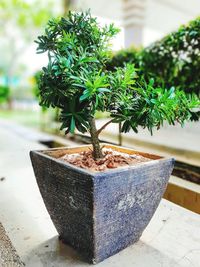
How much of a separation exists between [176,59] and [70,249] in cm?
219

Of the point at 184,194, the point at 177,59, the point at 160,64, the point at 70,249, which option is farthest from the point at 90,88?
the point at 160,64

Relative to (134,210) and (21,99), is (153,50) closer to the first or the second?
(134,210)

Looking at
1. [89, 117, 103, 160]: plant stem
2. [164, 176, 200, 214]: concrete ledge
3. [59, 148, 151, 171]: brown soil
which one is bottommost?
[164, 176, 200, 214]: concrete ledge

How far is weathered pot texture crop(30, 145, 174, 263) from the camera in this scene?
1135 mm

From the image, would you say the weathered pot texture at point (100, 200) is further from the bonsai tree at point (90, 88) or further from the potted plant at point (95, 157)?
the bonsai tree at point (90, 88)

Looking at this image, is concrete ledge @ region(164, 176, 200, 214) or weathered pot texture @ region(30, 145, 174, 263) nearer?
weathered pot texture @ region(30, 145, 174, 263)

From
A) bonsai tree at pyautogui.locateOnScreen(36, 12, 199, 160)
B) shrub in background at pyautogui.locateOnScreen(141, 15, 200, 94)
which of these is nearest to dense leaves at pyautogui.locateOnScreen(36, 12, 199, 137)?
bonsai tree at pyautogui.locateOnScreen(36, 12, 199, 160)

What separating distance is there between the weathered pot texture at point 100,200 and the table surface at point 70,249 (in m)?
0.07

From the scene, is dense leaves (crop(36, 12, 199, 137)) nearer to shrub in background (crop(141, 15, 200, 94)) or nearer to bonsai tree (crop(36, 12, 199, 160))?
bonsai tree (crop(36, 12, 199, 160))

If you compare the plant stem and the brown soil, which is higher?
the plant stem

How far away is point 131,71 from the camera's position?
129cm

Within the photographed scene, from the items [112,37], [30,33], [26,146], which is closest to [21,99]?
[30,33]

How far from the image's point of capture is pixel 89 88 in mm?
1093

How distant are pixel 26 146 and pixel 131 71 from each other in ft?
10.6
